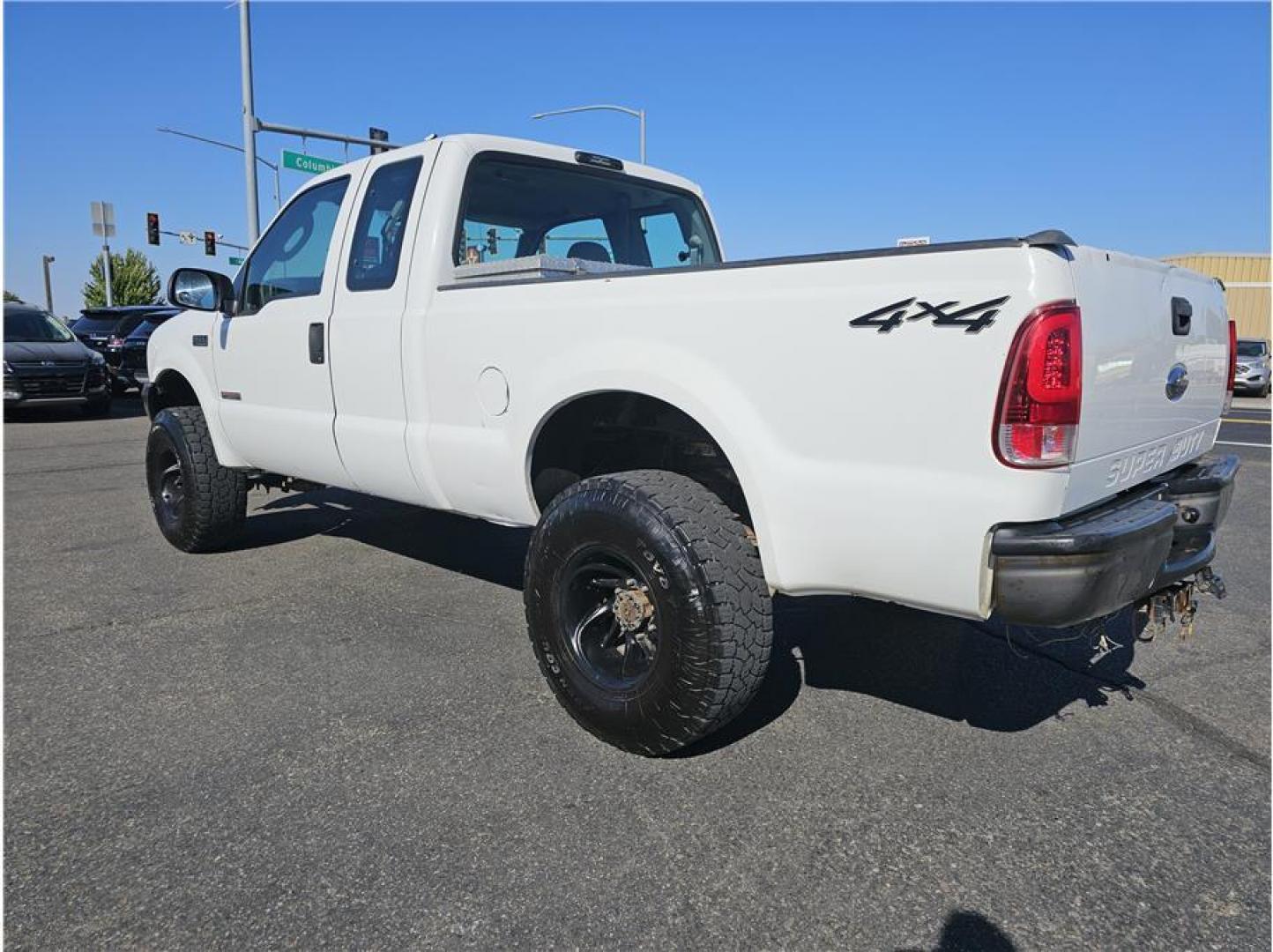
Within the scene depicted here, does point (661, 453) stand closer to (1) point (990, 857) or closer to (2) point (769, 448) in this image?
(2) point (769, 448)

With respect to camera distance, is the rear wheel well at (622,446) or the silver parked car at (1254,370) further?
the silver parked car at (1254,370)

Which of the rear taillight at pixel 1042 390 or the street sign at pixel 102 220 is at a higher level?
the street sign at pixel 102 220

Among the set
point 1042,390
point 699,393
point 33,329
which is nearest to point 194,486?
point 699,393

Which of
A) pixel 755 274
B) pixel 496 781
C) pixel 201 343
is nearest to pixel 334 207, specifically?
pixel 201 343

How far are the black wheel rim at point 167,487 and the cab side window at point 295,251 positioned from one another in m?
1.22

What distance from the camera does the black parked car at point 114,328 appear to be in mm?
16562

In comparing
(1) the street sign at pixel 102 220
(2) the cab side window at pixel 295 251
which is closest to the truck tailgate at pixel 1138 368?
(2) the cab side window at pixel 295 251

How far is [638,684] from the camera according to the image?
9.32ft

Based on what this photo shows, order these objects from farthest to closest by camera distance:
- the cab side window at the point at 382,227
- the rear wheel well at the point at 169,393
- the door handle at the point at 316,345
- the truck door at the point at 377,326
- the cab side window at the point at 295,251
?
the rear wheel well at the point at 169,393
the cab side window at the point at 295,251
the door handle at the point at 316,345
the cab side window at the point at 382,227
the truck door at the point at 377,326

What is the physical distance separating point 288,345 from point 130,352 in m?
13.6

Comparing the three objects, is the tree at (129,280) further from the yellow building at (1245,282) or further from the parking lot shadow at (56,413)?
the yellow building at (1245,282)

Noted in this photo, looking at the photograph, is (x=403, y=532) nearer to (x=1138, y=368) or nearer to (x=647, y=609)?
(x=647, y=609)

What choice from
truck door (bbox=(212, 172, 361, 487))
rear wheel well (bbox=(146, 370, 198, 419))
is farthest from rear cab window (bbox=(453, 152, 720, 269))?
rear wheel well (bbox=(146, 370, 198, 419))

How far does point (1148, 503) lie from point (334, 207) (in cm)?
360
